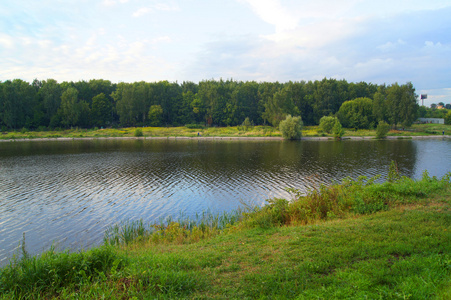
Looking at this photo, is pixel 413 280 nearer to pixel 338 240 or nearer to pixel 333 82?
pixel 338 240

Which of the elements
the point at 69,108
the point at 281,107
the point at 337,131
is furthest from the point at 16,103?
the point at 337,131

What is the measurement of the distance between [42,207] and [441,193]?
22.2 m

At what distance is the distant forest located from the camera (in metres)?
83.2

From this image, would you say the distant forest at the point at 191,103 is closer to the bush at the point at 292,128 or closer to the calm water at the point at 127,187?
the bush at the point at 292,128

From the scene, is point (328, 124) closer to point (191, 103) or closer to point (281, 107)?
point (281, 107)

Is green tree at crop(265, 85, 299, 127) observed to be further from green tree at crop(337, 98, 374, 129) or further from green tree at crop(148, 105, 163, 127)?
green tree at crop(148, 105, 163, 127)

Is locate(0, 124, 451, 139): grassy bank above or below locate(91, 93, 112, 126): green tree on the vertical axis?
below

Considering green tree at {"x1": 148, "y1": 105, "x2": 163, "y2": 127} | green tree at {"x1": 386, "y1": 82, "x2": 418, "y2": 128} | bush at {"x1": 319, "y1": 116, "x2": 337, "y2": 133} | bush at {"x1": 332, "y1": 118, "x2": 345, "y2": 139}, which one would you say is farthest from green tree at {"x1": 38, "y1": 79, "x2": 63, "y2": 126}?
green tree at {"x1": 386, "y1": 82, "x2": 418, "y2": 128}

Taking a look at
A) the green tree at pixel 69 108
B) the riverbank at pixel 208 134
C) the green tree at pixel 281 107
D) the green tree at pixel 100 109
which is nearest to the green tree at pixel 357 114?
the riverbank at pixel 208 134

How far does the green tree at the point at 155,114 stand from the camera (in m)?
92.4

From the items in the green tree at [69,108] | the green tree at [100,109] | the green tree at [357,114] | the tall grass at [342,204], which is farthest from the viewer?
the green tree at [100,109]

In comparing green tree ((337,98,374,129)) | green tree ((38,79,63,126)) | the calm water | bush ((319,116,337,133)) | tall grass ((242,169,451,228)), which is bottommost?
the calm water

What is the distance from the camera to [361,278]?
494cm

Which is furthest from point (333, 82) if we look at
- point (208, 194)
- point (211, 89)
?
point (208, 194)
